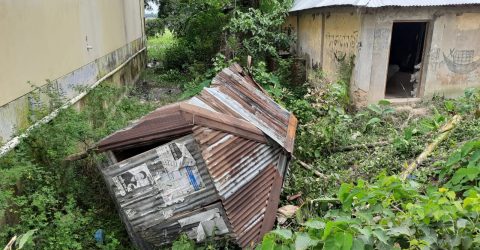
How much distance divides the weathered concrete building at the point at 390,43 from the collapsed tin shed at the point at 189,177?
4744mm

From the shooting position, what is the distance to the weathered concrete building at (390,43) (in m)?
7.57

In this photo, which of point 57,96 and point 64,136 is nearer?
point 64,136

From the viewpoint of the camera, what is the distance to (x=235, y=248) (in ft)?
12.5

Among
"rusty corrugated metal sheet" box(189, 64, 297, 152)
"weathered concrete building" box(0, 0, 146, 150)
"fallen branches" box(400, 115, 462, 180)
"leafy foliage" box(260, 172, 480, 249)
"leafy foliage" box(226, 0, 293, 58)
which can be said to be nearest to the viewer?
"leafy foliage" box(260, 172, 480, 249)

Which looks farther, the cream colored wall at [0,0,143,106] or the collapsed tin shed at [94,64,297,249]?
the cream colored wall at [0,0,143,106]

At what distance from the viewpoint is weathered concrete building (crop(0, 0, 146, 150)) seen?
392 centimetres

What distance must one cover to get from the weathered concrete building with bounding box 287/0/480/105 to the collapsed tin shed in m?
4.74

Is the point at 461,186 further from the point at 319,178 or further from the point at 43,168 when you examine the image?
the point at 43,168

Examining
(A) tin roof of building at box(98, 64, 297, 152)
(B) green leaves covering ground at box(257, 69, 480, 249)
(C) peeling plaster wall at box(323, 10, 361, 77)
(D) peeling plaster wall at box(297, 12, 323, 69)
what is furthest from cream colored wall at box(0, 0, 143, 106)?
(D) peeling plaster wall at box(297, 12, 323, 69)

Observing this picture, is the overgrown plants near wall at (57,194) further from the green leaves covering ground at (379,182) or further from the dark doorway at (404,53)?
the dark doorway at (404,53)

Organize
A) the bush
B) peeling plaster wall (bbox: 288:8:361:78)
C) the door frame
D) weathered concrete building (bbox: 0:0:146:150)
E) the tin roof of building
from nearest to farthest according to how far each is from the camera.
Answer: the tin roof of building, weathered concrete building (bbox: 0:0:146:150), the door frame, peeling plaster wall (bbox: 288:8:361:78), the bush

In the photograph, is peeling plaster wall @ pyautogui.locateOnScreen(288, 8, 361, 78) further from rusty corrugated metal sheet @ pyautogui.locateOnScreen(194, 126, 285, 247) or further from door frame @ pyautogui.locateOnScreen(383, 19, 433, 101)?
rusty corrugated metal sheet @ pyautogui.locateOnScreen(194, 126, 285, 247)

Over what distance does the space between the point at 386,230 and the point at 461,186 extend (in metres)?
1.47

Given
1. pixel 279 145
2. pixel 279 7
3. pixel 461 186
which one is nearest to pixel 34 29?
pixel 279 145
